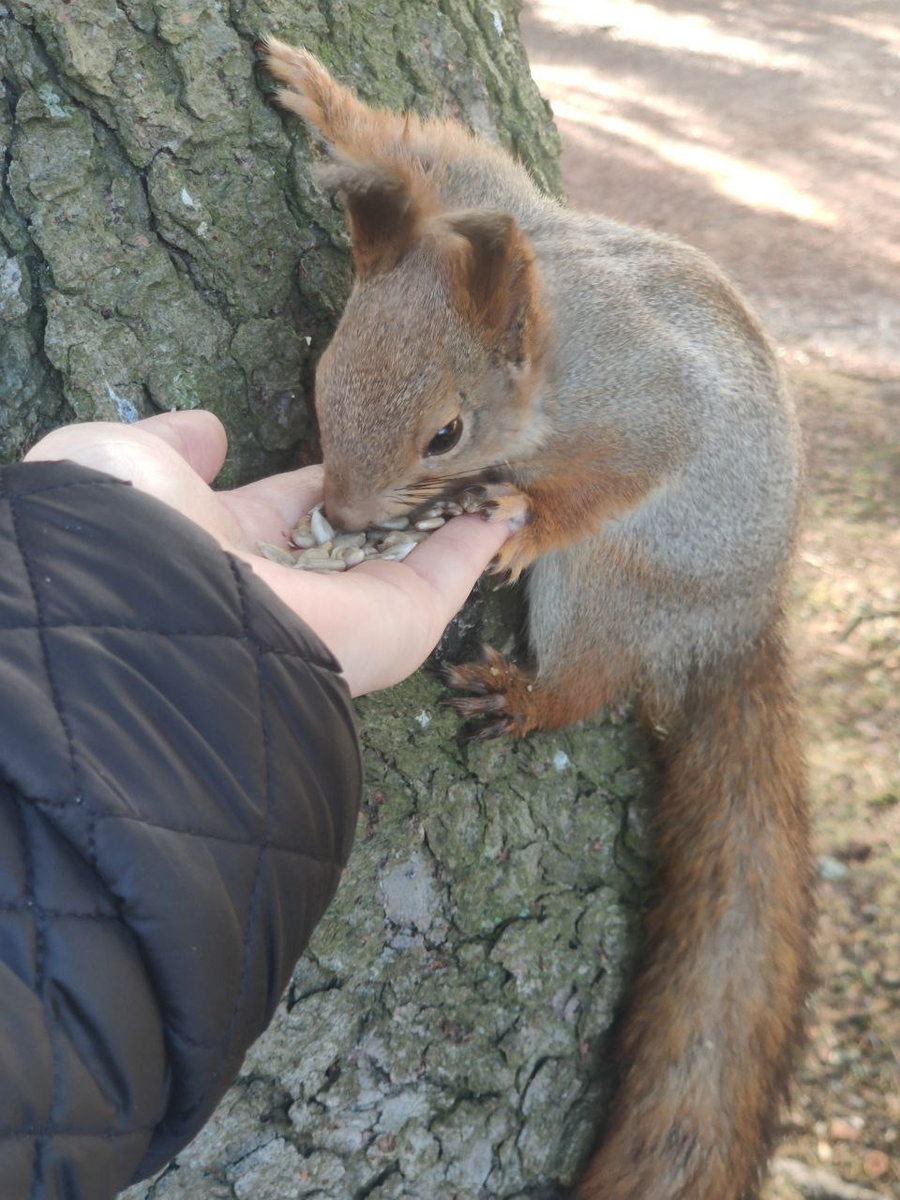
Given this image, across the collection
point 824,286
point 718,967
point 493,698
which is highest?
point 493,698

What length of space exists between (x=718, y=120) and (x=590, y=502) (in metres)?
6.22

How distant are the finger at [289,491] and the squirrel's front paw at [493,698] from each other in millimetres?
334

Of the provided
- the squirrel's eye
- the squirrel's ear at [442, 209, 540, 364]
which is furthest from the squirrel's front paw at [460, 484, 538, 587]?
the squirrel's ear at [442, 209, 540, 364]

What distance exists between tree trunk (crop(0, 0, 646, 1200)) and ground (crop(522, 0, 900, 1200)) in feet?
1.31

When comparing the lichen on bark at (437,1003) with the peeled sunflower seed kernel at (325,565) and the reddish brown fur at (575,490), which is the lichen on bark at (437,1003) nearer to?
the peeled sunflower seed kernel at (325,565)

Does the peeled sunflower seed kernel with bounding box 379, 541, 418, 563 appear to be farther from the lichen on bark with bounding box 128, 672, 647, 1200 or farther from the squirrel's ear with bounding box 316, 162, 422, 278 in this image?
the squirrel's ear with bounding box 316, 162, 422, 278

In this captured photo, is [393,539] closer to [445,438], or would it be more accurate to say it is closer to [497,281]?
[445,438]

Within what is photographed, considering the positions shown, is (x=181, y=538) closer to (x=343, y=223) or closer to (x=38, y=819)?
(x=38, y=819)

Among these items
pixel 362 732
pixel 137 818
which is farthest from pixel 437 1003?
pixel 137 818

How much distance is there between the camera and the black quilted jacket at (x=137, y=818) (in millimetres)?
820

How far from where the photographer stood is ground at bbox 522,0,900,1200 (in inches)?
69.4

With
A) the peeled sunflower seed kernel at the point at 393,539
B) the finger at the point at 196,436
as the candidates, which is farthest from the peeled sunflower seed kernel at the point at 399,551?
the finger at the point at 196,436

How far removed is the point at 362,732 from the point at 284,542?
0.29 meters

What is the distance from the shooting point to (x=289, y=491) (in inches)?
60.2
